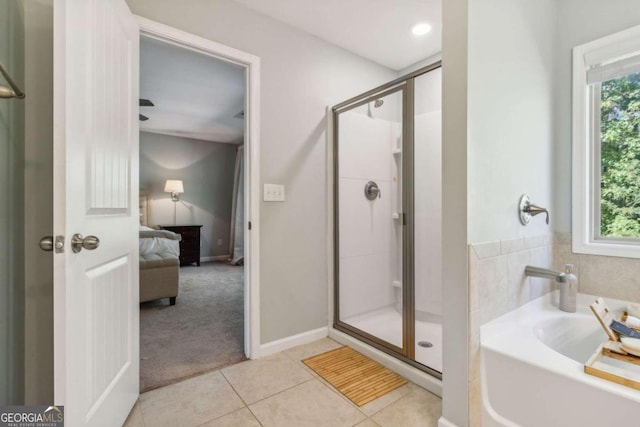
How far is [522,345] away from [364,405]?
2.70 feet

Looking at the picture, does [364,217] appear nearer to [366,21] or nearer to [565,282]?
[565,282]

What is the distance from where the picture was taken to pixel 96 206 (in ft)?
3.70

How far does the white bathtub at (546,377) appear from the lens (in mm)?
919

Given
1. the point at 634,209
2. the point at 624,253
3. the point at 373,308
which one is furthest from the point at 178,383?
the point at 634,209

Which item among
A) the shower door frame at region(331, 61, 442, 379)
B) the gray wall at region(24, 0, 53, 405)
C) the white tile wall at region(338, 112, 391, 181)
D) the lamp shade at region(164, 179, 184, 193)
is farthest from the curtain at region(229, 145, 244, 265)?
the gray wall at region(24, 0, 53, 405)

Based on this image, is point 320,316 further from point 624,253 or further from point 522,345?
point 624,253

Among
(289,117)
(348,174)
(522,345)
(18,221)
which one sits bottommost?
(522,345)

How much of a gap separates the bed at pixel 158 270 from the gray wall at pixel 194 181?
2.45 meters

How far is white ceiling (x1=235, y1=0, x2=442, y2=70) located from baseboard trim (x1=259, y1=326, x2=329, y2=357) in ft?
7.74

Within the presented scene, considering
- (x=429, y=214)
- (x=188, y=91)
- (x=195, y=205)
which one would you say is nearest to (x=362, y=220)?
(x=429, y=214)

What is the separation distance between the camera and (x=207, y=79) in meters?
3.25

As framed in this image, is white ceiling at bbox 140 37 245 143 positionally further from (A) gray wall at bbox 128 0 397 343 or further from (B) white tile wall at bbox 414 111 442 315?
(B) white tile wall at bbox 414 111 442 315

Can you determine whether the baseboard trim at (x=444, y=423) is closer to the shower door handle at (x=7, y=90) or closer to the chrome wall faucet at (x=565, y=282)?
the chrome wall faucet at (x=565, y=282)

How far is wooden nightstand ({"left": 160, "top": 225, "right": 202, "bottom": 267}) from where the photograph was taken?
17.7ft
